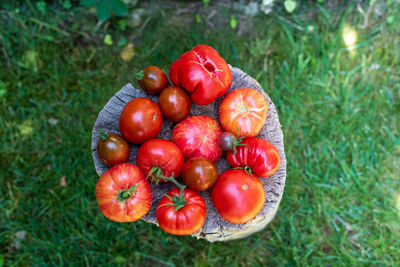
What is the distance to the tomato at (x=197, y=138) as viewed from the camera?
81.6 inches

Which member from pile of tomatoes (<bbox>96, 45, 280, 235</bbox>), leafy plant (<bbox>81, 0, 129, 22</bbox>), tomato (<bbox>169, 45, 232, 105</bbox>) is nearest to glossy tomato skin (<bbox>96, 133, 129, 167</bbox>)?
pile of tomatoes (<bbox>96, 45, 280, 235</bbox>)

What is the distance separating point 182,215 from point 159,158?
0.37 metres

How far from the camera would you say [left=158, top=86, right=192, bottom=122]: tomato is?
212 cm

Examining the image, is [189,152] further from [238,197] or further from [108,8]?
[108,8]

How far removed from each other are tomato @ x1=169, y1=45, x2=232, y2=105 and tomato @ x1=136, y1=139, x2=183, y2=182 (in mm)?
396

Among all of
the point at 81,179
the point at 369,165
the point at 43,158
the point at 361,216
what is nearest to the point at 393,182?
the point at 369,165

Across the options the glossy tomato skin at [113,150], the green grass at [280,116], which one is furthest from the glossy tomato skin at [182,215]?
the green grass at [280,116]

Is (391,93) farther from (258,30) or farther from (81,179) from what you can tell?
(81,179)

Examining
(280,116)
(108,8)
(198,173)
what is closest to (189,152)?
(198,173)

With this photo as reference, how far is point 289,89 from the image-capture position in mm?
3539

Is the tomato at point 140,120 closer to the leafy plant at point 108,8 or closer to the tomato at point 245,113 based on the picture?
the tomato at point 245,113

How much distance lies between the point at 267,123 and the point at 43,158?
2.51 m

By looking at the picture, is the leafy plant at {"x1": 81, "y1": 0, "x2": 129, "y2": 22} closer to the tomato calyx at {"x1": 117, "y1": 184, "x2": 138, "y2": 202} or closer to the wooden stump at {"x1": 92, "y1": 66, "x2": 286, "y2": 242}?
the wooden stump at {"x1": 92, "y1": 66, "x2": 286, "y2": 242}

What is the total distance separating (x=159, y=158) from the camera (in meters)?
1.95
